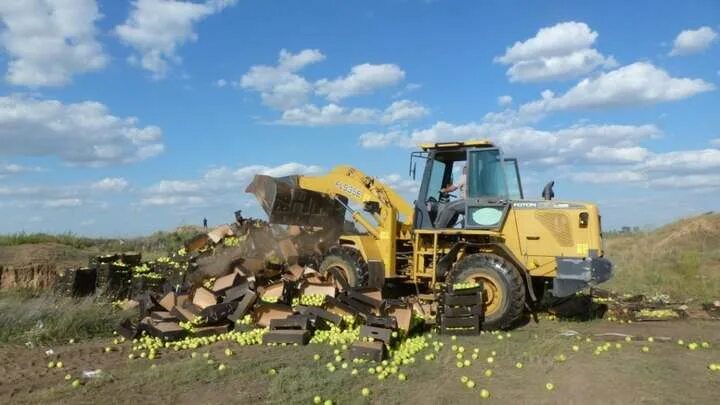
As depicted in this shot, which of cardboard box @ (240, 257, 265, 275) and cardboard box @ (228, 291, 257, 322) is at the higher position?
cardboard box @ (240, 257, 265, 275)

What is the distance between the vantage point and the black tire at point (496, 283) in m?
9.97

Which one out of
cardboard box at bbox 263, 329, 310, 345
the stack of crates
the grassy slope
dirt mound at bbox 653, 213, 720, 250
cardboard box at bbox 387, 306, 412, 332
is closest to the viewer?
cardboard box at bbox 263, 329, 310, 345

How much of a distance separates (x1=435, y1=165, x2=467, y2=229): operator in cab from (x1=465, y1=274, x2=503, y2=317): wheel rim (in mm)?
1543

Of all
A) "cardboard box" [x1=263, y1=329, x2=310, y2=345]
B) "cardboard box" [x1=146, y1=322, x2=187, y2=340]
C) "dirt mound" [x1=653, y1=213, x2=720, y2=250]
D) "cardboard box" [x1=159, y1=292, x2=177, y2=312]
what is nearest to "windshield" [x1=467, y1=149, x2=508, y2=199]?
"cardboard box" [x1=263, y1=329, x2=310, y2=345]

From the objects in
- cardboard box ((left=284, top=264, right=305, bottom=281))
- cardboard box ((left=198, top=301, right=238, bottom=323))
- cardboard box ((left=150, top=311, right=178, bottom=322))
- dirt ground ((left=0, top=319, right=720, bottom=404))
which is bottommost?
dirt ground ((left=0, top=319, right=720, bottom=404))

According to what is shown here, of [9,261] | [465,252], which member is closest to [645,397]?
[465,252]

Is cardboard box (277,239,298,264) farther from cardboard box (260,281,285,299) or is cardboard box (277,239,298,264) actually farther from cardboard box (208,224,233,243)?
cardboard box (260,281,285,299)

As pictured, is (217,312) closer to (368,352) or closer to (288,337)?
(288,337)

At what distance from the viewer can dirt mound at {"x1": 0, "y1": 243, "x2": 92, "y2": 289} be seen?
588 inches

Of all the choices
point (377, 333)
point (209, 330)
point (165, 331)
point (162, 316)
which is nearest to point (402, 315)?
point (377, 333)

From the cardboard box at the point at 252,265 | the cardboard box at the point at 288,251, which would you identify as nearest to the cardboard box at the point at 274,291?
the cardboard box at the point at 252,265

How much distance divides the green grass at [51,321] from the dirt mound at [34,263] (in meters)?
4.66

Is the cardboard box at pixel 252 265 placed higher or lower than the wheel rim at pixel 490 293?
higher

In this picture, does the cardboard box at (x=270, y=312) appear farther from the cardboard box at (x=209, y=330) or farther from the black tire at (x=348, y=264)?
the black tire at (x=348, y=264)
